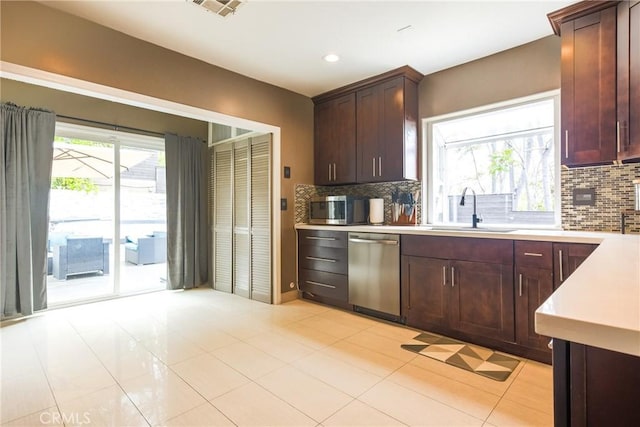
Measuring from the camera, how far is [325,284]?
377 centimetres

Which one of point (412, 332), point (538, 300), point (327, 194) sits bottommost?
point (412, 332)

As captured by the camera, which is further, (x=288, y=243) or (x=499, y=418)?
(x=288, y=243)

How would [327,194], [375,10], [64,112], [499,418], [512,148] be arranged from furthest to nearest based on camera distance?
[327,194] → [64,112] → [512,148] → [375,10] → [499,418]

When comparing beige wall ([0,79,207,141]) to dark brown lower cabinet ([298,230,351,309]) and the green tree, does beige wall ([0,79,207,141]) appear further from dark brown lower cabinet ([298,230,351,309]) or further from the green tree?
dark brown lower cabinet ([298,230,351,309])

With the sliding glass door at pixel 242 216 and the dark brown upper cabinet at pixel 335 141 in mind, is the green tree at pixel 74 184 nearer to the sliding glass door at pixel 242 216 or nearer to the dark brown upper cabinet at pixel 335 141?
the sliding glass door at pixel 242 216

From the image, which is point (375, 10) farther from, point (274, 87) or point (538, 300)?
point (538, 300)

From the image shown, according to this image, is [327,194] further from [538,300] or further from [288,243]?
[538,300]

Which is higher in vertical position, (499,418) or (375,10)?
(375,10)

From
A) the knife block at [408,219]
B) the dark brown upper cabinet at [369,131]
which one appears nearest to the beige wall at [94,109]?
the dark brown upper cabinet at [369,131]

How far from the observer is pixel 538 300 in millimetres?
2305

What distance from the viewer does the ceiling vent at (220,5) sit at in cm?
234

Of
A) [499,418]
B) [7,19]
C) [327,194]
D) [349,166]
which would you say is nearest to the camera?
[499,418]

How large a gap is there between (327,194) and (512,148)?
2244 mm

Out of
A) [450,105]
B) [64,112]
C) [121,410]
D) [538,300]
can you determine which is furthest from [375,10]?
[64,112]
